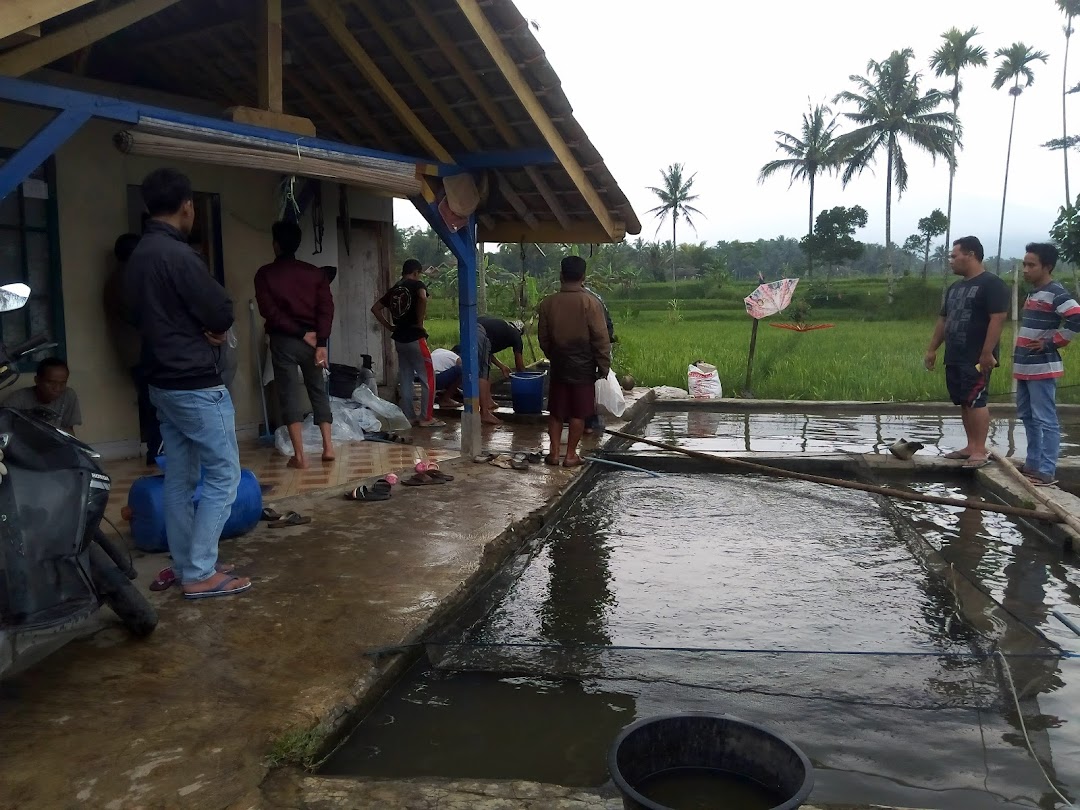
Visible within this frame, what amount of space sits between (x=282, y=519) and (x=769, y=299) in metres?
8.18

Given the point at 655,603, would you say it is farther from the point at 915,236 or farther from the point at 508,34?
the point at 915,236

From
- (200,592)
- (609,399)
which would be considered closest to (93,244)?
(200,592)

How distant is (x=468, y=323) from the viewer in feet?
24.2

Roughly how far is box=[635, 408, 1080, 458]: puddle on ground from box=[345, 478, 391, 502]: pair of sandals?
3.49m

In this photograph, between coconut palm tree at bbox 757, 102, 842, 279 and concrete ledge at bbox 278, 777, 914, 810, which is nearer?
concrete ledge at bbox 278, 777, 914, 810

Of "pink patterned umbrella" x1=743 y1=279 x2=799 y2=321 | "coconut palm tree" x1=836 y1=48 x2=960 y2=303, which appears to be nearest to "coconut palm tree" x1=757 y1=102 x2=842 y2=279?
"coconut palm tree" x1=836 y1=48 x2=960 y2=303

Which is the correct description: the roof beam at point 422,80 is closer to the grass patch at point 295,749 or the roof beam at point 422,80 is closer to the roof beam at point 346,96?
the roof beam at point 346,96

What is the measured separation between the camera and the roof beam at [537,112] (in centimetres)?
569

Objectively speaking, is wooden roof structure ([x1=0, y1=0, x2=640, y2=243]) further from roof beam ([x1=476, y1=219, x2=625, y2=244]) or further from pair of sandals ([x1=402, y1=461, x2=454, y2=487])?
pair of sandals ([x1=402, y1=461, x2=454, y2=487])

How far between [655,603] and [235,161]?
3327mm

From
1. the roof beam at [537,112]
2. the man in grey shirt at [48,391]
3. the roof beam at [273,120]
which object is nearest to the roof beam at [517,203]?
the roof beam at [537,112]

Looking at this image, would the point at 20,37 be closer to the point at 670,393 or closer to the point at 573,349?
the point at 573,349

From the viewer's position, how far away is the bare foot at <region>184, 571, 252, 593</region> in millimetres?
3861

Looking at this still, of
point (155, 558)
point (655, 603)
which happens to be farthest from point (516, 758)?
point (155, 558)
